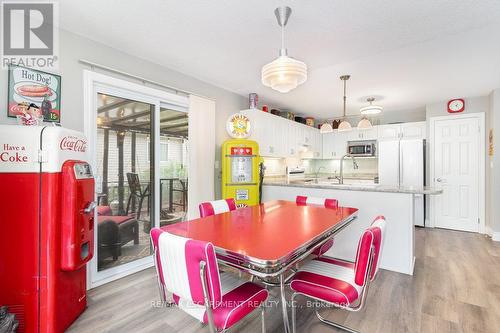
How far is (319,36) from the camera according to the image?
88.9 inches

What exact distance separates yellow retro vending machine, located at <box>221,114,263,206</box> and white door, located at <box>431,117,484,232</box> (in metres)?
3.74

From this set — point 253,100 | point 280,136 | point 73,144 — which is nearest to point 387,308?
point 73,144

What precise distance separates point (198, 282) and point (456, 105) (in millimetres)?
5614

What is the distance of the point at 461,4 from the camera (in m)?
1.79

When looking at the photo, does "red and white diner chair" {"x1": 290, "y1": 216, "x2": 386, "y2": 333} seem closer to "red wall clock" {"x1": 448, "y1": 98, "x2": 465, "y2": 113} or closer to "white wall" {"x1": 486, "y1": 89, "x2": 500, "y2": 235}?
"white wall" {"x1": 486, "y1": 89, "x2": 500, "y2": 235}

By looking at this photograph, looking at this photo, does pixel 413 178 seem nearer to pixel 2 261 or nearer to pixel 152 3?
pixel 152 3

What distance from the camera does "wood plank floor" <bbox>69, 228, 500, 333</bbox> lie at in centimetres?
179

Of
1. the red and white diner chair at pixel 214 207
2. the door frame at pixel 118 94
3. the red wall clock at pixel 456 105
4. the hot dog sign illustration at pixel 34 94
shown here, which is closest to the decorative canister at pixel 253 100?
the door frame at pixel 118 94

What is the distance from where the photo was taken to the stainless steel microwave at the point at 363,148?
540 cm

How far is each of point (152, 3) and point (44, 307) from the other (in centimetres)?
237

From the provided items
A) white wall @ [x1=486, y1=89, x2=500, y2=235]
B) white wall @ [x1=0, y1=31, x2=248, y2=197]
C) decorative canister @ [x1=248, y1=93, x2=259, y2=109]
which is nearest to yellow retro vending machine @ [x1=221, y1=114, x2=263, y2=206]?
decorative canister @ [x1=248, y1=93, x2=259, y2=109]

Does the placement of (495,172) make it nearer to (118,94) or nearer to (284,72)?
(284,72)

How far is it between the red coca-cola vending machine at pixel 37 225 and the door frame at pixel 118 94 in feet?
2.21

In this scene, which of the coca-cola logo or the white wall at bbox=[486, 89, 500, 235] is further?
the white wall at bbox=[486, 89, 500, 235]
